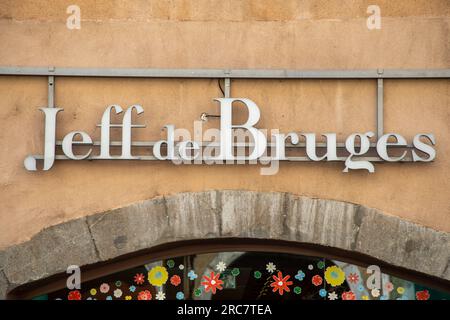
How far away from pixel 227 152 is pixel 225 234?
2.17 ft

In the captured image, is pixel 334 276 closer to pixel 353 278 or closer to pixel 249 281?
pixel 353 278

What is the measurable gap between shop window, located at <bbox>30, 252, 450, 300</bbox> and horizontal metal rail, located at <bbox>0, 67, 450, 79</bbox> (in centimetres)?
150

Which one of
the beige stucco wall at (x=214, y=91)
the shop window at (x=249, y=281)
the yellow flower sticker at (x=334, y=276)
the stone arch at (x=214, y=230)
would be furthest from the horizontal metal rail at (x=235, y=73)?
the yellow flower sticker at (x=334, y=276)

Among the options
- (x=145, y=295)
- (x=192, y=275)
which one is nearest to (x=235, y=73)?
(x=192, y=275)

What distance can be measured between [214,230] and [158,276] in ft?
2.32

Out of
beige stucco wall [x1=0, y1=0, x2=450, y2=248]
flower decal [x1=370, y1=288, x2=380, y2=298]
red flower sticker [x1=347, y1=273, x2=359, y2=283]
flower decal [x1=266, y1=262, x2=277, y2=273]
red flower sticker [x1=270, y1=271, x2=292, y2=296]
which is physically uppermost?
beige stucco wall [x1=0, y1=0, x2=450, y2=248]

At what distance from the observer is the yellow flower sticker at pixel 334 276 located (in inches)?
284

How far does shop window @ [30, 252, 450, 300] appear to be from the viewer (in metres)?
7.18

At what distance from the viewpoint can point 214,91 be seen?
7.09 m

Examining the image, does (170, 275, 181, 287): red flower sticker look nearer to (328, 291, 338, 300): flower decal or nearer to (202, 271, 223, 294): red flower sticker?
(202, 271, 223, 294): red flower sticker

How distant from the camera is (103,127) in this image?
6.95m

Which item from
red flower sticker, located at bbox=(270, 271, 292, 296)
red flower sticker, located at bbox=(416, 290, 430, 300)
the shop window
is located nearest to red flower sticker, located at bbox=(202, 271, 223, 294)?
the shop window
